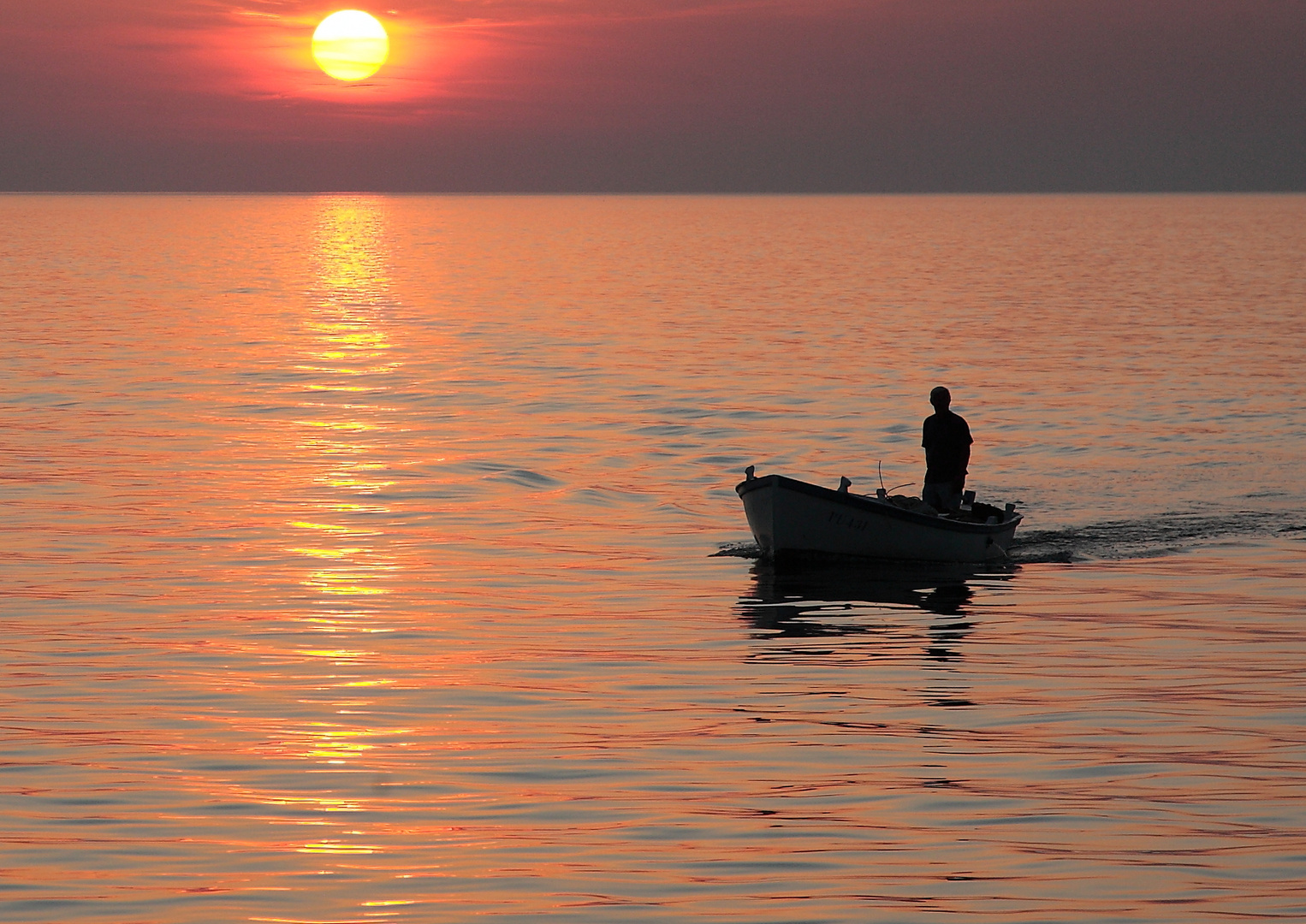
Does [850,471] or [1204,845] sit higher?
[850,471]

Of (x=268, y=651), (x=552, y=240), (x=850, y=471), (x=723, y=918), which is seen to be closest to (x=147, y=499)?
(x=268, y=651)

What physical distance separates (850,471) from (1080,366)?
22.6m

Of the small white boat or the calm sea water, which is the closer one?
the calm sea water

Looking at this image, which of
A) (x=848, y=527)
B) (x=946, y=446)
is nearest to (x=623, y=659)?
(x=848, y=527)

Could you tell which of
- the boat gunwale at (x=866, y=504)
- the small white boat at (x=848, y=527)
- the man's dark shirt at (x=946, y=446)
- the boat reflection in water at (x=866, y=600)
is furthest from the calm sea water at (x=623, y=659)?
the man's dark shirt at (x=946, y=446)

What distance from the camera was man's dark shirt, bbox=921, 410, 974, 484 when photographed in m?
24.7

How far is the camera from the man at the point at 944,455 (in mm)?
24703

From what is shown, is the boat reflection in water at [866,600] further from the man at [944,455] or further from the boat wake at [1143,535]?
the boat wake at [1143,535]

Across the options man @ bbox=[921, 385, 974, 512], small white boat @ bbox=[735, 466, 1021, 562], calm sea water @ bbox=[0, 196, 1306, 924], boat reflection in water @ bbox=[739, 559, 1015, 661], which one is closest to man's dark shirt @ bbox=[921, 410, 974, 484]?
man @ bbox=[921, 385, 974, 512]

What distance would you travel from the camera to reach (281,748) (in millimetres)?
14227

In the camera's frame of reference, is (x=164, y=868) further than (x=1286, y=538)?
No

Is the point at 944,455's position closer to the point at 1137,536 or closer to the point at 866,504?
the point at 866,504

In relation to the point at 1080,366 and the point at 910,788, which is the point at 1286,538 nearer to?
the point at 910,788

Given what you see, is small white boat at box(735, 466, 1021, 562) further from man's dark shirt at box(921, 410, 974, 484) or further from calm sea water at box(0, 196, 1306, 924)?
man's dark shirt at box(921, 410, 974, 484)
